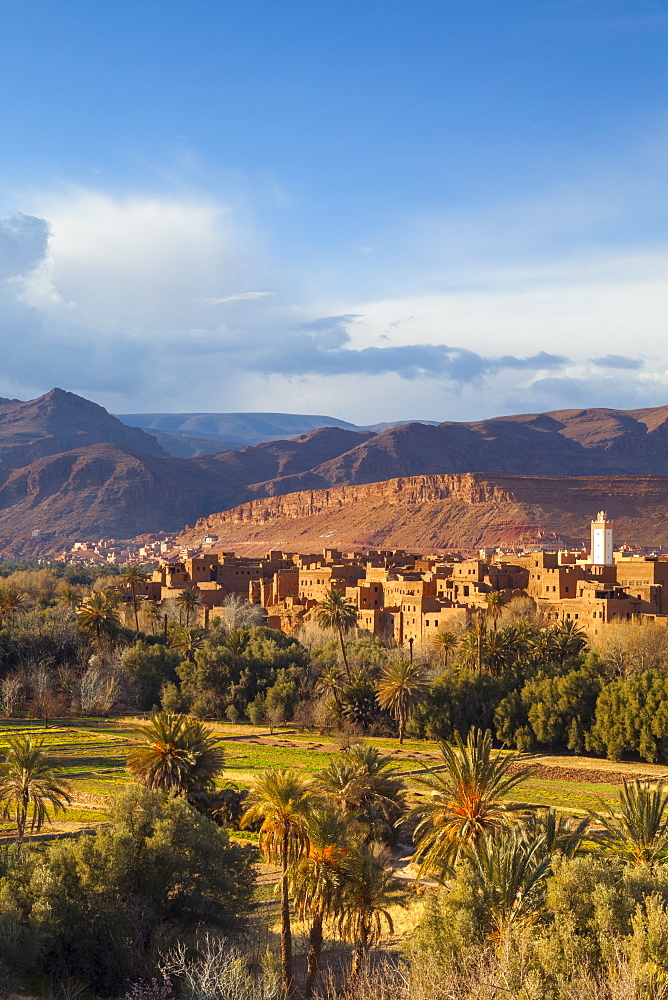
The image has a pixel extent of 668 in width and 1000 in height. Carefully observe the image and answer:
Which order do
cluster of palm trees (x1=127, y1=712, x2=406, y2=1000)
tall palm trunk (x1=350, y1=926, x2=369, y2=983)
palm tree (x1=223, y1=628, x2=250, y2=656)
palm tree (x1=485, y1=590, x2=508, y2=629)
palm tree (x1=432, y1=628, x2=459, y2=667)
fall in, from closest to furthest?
tall palm trunk (x1=350, y1=926, x2=369, y2=983)
cluster of palm trees (x1=127, y1=712, x2=406, y2=1000)
palm tree (x1=432, y1=628, x2=459, y2=667)
palm tree (x1=223, y1=628, x2=250, y2=656)
palm tree (x1=485, y1=590, x2=508, y2=629)

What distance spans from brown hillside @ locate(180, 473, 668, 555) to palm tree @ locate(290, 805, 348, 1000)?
136 m

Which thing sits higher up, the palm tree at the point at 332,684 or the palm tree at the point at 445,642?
the palm tree at the point at 445,642

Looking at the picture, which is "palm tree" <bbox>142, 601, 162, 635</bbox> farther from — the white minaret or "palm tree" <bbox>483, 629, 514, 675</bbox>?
the white minaret

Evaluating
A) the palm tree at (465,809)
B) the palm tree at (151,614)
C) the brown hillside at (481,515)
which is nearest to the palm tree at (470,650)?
the palm tree at (151,614)

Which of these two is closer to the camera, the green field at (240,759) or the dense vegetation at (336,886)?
the dense vegetation at (336,886)

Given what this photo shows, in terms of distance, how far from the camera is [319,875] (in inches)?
808

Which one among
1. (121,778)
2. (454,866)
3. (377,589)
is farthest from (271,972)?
(377,589)

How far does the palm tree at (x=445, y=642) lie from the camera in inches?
2265

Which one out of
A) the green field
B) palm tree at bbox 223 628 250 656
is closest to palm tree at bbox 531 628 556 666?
the green field

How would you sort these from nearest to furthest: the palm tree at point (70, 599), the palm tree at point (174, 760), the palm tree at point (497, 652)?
the palm tree at point (174, 760) → the palm tree at point (497, 652) → the palm tree at point (70, 599)

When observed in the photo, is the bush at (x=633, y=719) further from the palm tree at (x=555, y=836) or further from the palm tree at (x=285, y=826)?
the palm tree at (x=285, y=826)

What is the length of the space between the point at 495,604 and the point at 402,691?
15095 millimetres

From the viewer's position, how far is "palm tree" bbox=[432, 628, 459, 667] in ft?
189

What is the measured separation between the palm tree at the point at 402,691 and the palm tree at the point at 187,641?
15.0m
